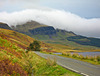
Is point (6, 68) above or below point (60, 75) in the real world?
above

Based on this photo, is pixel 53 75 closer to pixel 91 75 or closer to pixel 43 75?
pixel 43 75

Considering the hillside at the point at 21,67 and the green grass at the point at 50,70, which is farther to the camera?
the green grass at the point at 50,70

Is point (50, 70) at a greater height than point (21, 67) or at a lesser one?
lesser

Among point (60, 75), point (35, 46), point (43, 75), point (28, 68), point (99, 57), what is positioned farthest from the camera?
point (35, 46)

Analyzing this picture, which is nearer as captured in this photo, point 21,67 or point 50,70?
point 21,67

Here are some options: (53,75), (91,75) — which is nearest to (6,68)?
(53,75)

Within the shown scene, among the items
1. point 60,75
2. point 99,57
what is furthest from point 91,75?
point 99,57

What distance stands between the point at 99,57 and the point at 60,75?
11661 mm

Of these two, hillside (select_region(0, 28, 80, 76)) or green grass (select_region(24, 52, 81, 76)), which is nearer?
hillside (select_region(0, 28, 80, 76))

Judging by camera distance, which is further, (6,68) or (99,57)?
(99,57)

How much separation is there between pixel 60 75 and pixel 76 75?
1597 millimetres

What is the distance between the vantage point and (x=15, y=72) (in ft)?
35.0

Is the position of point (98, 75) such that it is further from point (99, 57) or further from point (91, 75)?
point (99, 57)

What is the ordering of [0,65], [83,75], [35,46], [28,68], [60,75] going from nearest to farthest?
[0,65], [83,75], [60,75], [28,68], [35,46]
